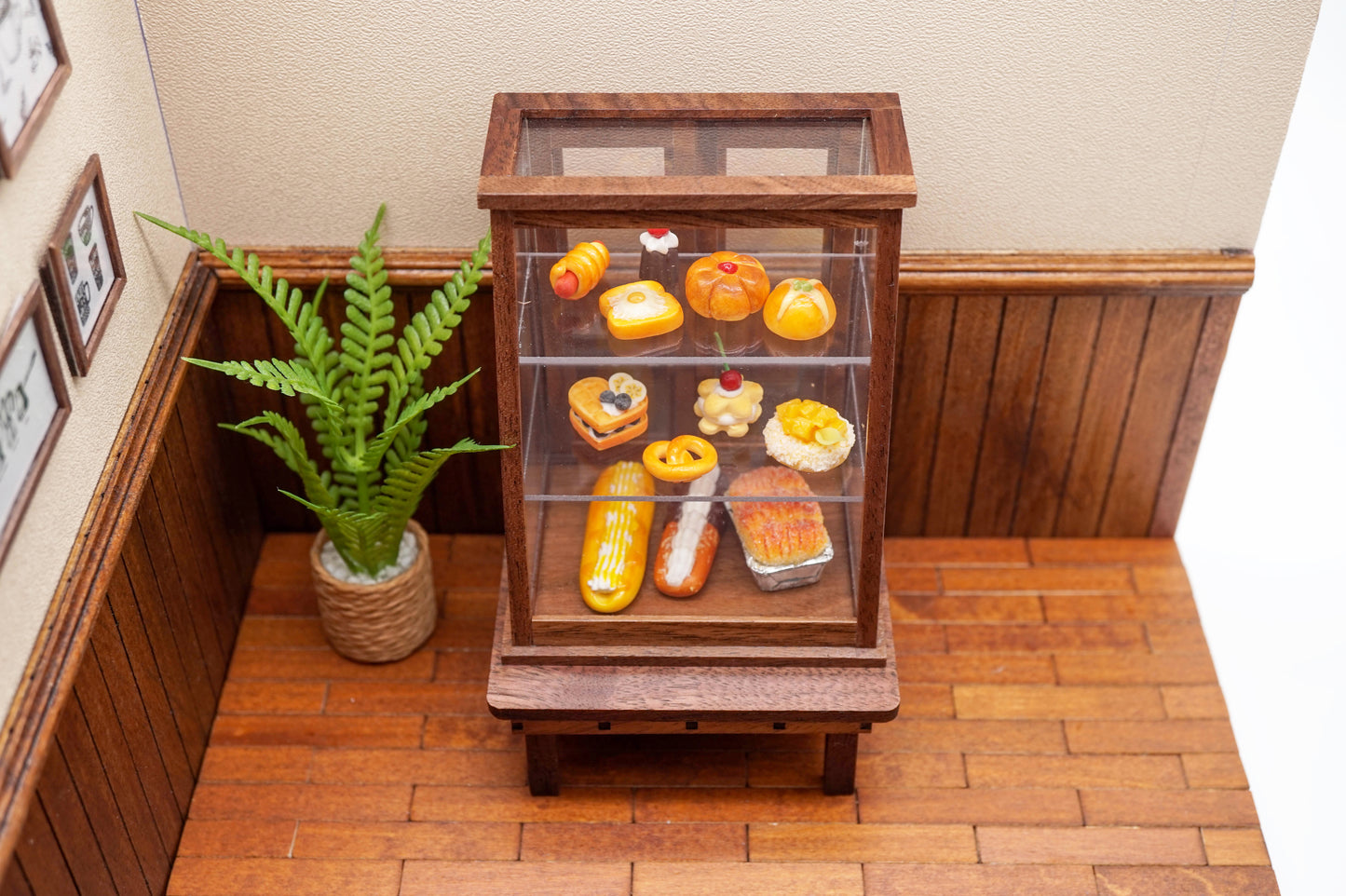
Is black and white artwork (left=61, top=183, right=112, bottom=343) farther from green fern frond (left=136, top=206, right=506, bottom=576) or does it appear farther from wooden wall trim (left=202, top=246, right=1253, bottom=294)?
wooden wall trim (left=202, top=246, right=1253, bottom=294)

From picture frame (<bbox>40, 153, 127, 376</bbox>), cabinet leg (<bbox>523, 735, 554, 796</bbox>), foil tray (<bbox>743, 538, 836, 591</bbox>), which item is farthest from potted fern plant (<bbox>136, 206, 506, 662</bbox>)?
foil tray (<bbox>743, 538, 836, 591</bbox>)

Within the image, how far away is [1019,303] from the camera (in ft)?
9.00

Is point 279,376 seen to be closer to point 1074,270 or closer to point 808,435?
point 808,435

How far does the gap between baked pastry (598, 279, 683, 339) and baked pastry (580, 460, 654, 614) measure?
306mm

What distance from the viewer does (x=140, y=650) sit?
2342 mm

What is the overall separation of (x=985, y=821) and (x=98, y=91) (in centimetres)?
211

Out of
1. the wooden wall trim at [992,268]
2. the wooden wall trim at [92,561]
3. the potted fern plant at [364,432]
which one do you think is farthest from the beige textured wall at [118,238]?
the wooden wall trim at [992,268]

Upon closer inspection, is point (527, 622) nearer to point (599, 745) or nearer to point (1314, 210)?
point (599, 745)

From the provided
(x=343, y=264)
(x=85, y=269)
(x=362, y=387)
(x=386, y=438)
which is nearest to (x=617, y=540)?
(x=386, y=438)

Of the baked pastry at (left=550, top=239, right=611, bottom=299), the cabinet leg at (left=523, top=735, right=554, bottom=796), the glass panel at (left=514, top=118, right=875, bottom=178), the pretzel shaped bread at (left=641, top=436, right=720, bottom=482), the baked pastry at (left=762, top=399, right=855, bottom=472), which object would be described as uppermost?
the glass panel at (left=514, top=118, right=875, bottom=178)

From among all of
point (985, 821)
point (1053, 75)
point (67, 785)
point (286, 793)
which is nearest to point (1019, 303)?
point (1053, 75)

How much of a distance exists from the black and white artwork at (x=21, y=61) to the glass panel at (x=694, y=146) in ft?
2.41

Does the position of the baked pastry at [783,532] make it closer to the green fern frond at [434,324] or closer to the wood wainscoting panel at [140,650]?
the green fern frond at [434,324]

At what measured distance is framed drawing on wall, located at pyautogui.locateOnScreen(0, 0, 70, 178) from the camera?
1.85m
